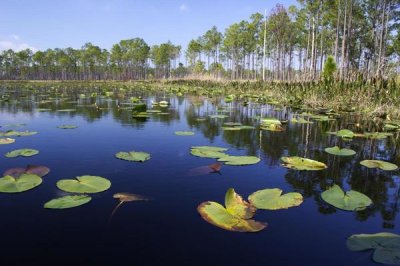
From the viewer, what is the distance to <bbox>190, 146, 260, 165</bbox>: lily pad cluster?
13.0ft

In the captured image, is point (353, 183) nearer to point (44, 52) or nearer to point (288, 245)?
point (288, 245)

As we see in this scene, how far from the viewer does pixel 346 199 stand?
109 inches

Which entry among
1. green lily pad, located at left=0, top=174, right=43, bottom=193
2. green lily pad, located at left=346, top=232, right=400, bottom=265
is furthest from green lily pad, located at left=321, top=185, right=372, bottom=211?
green lily pad, located at left=0, top=174, right=43, bottom=193

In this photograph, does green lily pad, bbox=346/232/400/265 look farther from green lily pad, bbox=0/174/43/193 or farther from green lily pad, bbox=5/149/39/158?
green lily pad, bbox=5/149/39/158

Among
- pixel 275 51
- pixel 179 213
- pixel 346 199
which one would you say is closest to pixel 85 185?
pixel 179 213

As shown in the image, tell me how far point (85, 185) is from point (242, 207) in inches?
60.3

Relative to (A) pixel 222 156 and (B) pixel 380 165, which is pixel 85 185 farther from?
(B) pixel 380 165

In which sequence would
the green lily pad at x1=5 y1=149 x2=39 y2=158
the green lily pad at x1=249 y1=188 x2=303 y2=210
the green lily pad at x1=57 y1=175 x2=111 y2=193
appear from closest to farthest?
the green lily pad at x1=249 y1=188 x2=303 y2=210, the green lily pad at x1=57 y1=175 x2=111 y2=193, the green lily pad at x1=5 y1=149 x2=39 y2=158

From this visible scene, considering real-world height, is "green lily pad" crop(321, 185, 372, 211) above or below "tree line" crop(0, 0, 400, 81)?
below

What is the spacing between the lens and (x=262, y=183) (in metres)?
3.29

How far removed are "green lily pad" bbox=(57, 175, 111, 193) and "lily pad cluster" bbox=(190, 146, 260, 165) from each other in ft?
5.10

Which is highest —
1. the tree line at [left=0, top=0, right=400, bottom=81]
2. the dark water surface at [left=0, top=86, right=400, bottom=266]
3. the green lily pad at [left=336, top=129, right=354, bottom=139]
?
the tree line at [left=0, top=0, right=400, bottom=81]

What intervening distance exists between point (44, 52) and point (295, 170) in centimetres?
8975

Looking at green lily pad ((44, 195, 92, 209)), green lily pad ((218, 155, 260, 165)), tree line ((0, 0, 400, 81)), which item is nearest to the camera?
green lily pad ((44, 195, 92, 209))
